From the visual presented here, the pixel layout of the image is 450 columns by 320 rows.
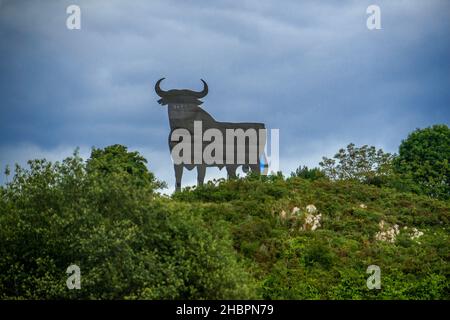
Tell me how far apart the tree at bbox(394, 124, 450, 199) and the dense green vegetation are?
13.2 m

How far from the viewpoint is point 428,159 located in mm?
53438

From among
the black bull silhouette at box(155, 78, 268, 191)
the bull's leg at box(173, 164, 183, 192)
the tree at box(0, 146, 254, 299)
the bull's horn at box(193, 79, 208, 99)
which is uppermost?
the bull's horn at box(193, 79, 208, 99)

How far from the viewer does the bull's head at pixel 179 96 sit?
37750 mm

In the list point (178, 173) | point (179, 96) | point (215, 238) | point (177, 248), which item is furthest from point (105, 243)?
point (179, 96)

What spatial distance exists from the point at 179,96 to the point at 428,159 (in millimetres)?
21084

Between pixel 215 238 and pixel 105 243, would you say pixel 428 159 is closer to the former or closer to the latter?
pixel 215 238

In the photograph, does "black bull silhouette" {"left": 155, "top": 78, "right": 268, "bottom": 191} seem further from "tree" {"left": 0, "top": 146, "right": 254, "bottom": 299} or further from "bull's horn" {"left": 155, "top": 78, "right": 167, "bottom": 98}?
"tree" {"left": 0, "top": 146, "right": 254, "bottom": 299}

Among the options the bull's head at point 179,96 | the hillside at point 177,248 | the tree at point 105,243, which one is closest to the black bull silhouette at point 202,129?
the bull's head at point 179,96

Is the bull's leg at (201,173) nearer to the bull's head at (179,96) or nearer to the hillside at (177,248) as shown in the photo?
the bull's head at (179,96)

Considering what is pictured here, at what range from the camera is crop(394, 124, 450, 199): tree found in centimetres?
5181

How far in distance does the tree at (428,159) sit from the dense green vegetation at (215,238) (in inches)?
519

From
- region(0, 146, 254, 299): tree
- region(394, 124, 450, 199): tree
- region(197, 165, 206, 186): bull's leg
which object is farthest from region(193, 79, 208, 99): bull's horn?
region(394, 124, 450, 199): tree
